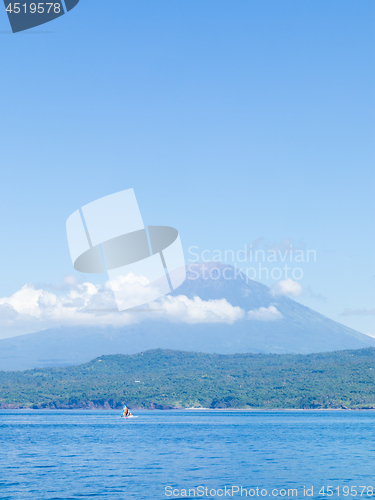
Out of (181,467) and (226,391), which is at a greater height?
(181,467)

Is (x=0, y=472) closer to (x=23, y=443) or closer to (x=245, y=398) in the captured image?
(x=23, y=443)

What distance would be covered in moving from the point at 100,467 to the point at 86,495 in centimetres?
1069

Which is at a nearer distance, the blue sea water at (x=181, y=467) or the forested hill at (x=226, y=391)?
the blue sea water at (x=181, y=467)

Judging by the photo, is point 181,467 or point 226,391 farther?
point 226,391

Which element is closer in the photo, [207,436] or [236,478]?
[236,478]

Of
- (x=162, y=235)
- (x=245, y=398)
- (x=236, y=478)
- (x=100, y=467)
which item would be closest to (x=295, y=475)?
(x=236, y=478)

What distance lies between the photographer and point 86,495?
31047mm

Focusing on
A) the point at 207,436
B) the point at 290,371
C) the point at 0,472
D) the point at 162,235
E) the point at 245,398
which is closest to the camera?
the point at 162,235

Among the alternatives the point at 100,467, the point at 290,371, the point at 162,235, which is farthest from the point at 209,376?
the point at 162,235

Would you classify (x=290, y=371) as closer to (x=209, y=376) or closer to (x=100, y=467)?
(x=209, y=376)

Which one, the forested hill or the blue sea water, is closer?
the blue sea water

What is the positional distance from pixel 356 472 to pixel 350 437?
3279cm

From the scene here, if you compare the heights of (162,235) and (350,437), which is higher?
(162,235)

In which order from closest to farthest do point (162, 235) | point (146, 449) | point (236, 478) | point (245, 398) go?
point (162, 235) → point (236, 478) → point (146, 449) → point (245, 398)
